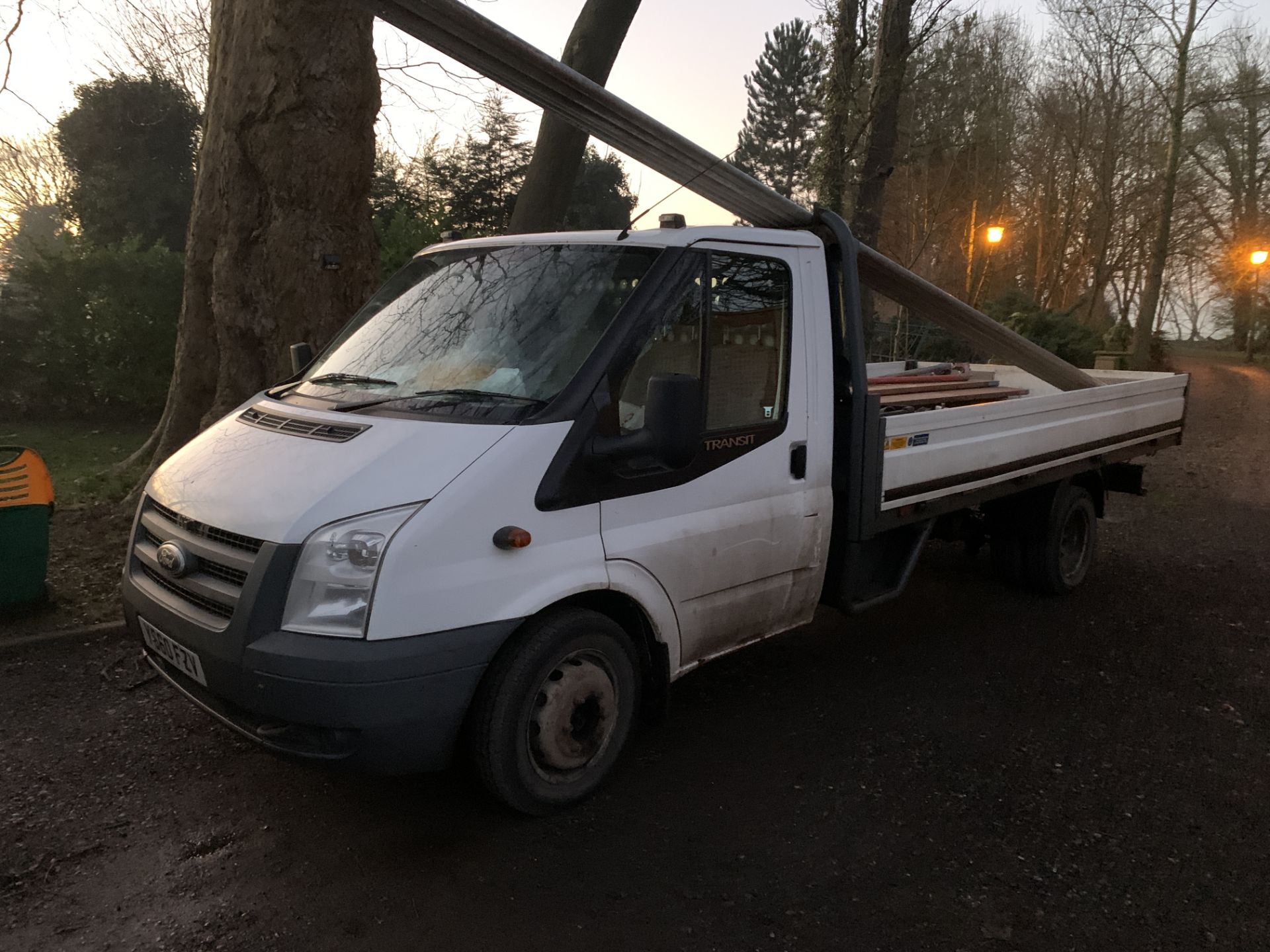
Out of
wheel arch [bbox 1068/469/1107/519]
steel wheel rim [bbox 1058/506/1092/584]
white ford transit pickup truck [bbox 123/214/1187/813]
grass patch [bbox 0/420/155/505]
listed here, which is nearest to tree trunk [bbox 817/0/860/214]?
wheel arch [bbox 1068/469/1107/519]

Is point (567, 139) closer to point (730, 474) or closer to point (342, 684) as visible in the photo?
point (730, 474)

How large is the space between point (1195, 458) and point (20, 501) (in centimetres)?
1398

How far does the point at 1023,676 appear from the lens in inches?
199

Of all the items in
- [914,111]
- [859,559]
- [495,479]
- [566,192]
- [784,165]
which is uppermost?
[784,165]

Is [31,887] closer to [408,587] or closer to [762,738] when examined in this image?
[408,587]

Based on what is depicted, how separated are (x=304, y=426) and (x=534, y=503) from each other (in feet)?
3.37

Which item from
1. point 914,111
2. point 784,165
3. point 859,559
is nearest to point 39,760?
point 859,559

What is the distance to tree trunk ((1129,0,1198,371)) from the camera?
20266 millimetres

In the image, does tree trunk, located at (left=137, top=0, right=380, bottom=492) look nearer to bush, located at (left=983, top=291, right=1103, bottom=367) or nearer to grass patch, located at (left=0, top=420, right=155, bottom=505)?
grass patch, located at (left=0, top=420, right=155, bottom=505)

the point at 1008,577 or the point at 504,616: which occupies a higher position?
the point at 504,616

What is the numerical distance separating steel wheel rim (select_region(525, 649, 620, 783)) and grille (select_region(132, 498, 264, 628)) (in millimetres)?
1113

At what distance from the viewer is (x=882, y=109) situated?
12.1 m

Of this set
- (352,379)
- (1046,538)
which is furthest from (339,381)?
(1046,538)

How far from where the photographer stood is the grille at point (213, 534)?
310 centimetres
